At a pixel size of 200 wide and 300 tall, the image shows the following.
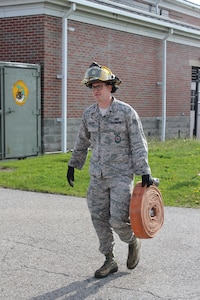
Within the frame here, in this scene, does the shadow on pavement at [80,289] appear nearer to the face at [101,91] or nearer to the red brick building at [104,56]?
the face at [101,91]

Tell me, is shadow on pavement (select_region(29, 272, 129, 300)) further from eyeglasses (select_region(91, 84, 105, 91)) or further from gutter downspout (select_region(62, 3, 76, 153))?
gutter downspout (select_region(62, 3, 76, 153))

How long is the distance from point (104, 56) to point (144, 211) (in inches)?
459

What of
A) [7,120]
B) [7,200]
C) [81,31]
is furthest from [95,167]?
[81,31]

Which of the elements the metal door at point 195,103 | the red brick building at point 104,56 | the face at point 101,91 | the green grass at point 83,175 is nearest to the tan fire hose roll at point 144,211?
the face at point 101,91

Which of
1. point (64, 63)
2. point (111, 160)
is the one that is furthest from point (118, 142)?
point (64, 63)

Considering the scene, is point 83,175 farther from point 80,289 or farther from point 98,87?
point 80,289

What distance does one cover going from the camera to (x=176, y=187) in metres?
9.68

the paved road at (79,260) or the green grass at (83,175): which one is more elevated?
the green grass at (83,175)

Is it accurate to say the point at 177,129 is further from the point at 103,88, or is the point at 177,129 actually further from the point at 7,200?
the point at 103,88

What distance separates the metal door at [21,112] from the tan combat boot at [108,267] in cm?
802

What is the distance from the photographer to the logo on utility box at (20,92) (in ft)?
43.1

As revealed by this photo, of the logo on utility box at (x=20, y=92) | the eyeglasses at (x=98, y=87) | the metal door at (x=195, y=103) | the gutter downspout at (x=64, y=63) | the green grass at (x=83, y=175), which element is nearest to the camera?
the eyeglasses at (x=98, y=87)

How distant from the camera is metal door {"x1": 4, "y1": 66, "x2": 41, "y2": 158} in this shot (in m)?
13.0

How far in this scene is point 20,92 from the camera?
43.6 feet
